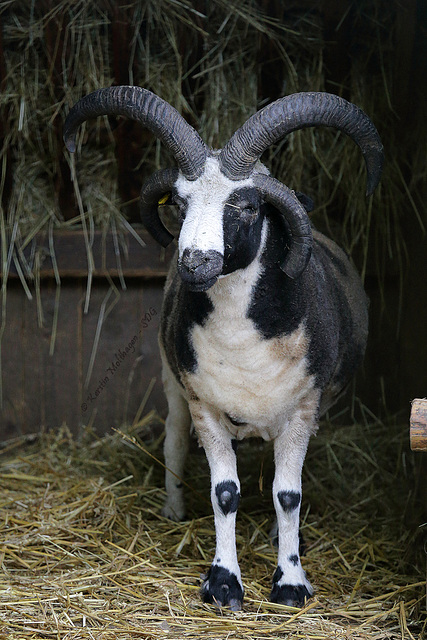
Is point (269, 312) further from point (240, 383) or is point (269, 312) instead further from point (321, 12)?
point (321, 12)

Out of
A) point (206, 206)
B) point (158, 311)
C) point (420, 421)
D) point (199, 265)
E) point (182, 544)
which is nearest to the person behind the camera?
point (420, 421)

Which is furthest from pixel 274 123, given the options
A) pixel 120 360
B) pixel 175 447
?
pixel 120 360

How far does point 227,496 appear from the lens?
386 cm

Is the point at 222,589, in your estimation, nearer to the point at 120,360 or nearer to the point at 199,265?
the point at 199,265

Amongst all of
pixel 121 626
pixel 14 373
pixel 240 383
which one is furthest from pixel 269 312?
pixel 14 373

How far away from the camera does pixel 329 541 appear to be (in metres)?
4.40

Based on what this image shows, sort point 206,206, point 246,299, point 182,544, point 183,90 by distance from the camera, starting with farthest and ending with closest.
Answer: point 183,90
point 182,544
point 246,299
point 206,206

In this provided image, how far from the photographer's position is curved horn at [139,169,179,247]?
11.9 ft

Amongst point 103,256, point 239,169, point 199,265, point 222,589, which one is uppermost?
point 239,169

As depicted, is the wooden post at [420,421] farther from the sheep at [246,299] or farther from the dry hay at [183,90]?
the dry hay at [183,90]

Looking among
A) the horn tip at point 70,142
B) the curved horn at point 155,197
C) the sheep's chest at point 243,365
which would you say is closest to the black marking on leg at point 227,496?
the sheep's chest at point 243,365

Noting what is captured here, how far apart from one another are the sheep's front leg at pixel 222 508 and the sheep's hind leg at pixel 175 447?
0.75 meters

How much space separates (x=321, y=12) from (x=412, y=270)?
1596 millimetres

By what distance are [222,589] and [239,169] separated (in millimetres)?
1859
